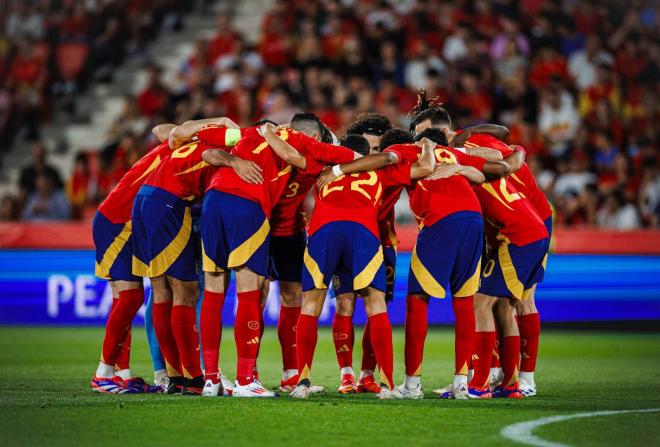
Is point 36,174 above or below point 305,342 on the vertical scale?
above

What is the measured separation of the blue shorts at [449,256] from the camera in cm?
814

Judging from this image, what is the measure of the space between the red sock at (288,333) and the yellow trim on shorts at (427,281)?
1.11m

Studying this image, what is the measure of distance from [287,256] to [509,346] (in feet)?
5.75

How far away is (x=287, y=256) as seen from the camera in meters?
8.79

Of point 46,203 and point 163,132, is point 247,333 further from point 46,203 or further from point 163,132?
point 46,203

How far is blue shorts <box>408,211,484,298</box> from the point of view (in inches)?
320

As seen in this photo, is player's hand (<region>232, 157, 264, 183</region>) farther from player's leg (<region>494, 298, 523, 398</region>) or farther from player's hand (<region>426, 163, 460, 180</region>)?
player's leg (<region>494, 298, 523, 398</region>)

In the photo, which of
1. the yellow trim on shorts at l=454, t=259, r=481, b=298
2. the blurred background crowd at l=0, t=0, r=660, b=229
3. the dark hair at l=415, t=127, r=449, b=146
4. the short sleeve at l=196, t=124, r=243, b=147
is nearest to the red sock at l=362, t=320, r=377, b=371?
the yellow trim on shorts at l=454, t=259, r=481, b=298

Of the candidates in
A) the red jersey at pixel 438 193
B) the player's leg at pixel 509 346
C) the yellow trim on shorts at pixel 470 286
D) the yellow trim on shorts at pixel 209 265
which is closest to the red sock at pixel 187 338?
the yellow trim on shorts at pixel 209 265

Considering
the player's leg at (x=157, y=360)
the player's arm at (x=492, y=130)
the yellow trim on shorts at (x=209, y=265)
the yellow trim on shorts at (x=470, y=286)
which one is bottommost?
the player's leg at (x=157, y=360)

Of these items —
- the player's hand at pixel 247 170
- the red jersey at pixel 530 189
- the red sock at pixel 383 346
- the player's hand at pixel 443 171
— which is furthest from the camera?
the red jersey at pixel 530 189

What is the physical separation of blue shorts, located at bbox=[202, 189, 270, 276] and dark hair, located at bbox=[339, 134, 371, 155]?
0.91m

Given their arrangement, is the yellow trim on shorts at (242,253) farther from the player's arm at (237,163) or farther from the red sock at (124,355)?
the red sock at (124,355)

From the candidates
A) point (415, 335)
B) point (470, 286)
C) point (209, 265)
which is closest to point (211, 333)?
point (209, 265)
